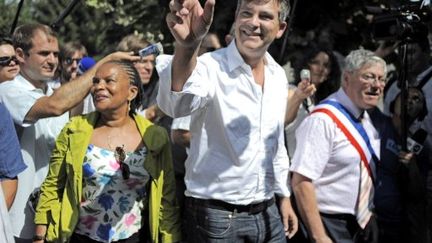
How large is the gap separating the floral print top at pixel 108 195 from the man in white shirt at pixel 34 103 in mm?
328

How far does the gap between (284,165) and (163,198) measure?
0.61 meters

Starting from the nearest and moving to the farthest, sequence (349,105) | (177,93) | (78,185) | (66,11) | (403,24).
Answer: (177,93) → (78,185) → (349,105) → (403,24) → (66,11)

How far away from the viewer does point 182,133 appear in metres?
4.05

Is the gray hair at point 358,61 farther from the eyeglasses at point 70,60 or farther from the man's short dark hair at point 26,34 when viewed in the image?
the eyeglasses at point 70,60

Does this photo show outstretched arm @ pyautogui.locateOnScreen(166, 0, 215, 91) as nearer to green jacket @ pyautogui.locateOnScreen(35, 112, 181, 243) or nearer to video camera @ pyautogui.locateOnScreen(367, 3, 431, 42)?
green jacket @ pyautogui.locateOnScreen(35, 112, 181, 243)

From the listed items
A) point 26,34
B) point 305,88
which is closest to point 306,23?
point 305,88

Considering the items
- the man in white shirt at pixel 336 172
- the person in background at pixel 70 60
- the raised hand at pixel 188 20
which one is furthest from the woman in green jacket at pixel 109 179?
the person in background at pixel 70 60

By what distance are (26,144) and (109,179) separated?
604 mm

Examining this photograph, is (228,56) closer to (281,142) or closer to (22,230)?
(281,142)

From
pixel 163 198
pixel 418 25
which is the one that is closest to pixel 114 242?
pixel 163 198

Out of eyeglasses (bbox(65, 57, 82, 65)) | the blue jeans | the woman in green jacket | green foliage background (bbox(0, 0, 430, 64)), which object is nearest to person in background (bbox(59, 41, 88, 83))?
eyeglasses (bbox(65, 57, 82, 65))

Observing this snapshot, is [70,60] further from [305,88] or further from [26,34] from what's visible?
[305,88]

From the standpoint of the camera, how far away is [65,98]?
157 inches

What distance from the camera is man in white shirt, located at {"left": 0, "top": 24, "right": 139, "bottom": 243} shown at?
13.2 ft
